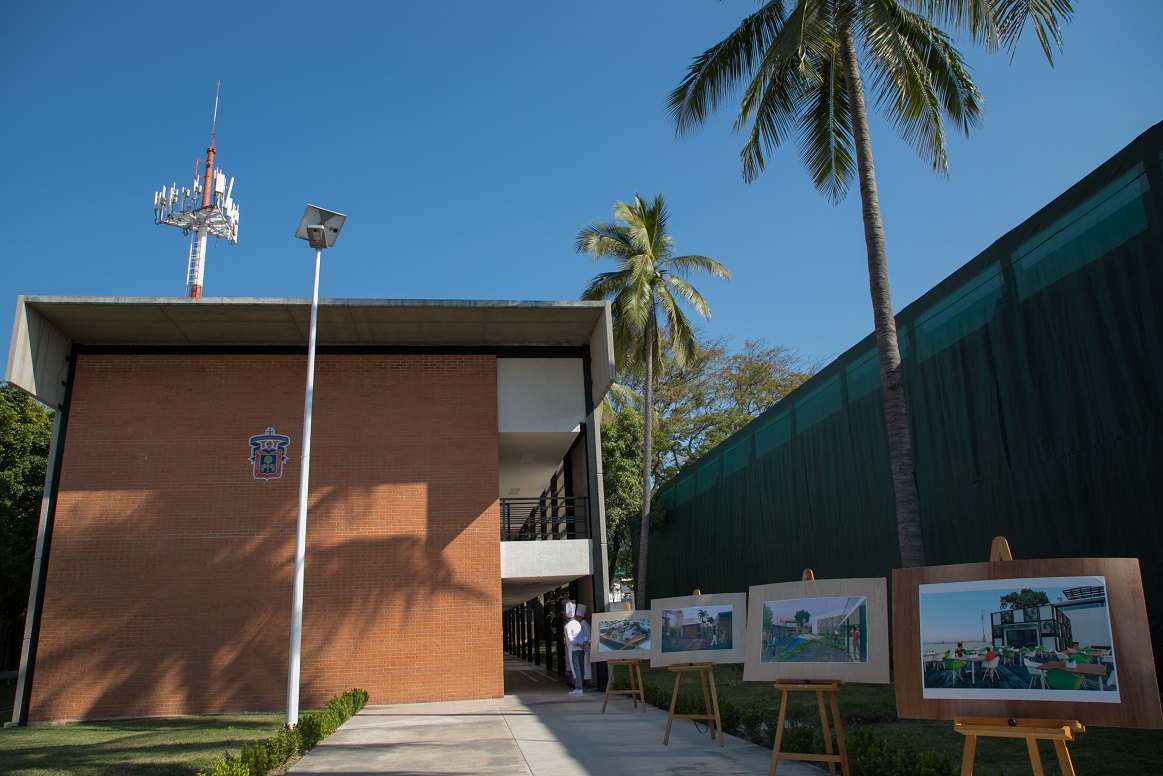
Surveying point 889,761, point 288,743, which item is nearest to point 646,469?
point 288,743

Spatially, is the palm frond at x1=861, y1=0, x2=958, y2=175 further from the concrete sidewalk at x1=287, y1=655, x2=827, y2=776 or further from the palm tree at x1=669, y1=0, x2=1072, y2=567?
the concrete sidewalk at x1=287, y1=655, x2=827, y2=776

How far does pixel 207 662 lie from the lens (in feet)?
49.4

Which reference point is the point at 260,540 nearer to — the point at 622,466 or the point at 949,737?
the point at 949,737

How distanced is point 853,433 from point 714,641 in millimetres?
6842

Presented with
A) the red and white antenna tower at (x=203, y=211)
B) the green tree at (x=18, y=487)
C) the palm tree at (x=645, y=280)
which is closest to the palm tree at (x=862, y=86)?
the palm tree at (x=645, y=280)

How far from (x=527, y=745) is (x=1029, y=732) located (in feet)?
21.3

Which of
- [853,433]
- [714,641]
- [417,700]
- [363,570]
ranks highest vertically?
[853,433]

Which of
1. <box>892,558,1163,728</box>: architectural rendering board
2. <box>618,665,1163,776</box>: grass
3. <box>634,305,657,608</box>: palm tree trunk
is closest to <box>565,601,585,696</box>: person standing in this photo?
<box>618,665,1163,776</box>: grass

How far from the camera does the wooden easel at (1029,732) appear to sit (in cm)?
465

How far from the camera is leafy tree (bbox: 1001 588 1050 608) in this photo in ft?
17.0

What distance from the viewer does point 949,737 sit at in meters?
8.63

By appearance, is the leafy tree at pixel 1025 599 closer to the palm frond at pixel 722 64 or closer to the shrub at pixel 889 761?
the shrub at pixel 889 761

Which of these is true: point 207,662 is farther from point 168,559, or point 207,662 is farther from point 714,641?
point 714,641

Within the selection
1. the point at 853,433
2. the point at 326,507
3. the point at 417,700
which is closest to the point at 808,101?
the point at 853,433
